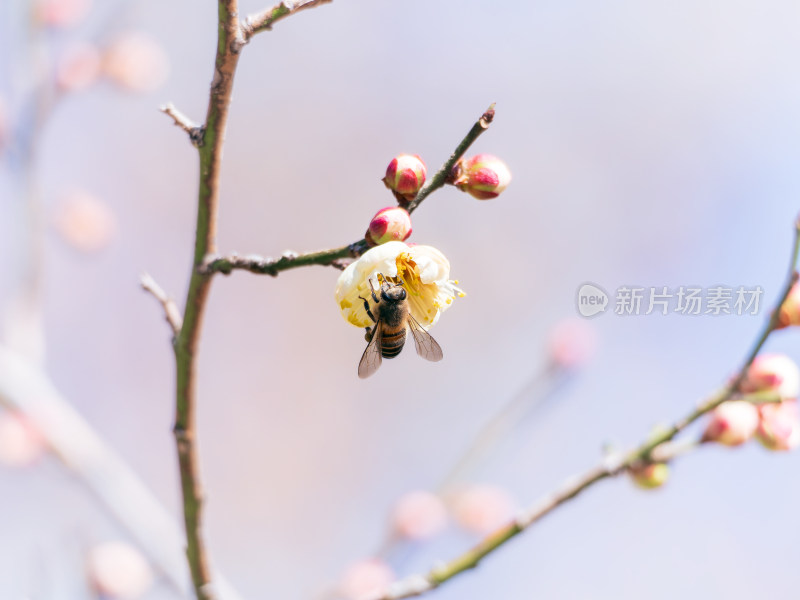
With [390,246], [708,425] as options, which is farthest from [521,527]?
[390,246]

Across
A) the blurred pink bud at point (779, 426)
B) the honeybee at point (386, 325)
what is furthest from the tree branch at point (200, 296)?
the blurred pink bud at point (779, 426)

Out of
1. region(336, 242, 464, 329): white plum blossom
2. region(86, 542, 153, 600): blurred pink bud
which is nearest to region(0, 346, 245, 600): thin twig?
region(86, 542, 153, 600): blurred pink bud

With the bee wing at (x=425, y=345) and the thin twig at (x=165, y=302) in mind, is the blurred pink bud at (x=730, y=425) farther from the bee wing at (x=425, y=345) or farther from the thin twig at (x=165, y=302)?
the thin twig at (x=165, y=302)

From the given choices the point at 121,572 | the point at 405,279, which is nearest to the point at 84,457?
the point at 121,572

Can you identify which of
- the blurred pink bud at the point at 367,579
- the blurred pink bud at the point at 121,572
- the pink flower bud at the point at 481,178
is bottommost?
Answer: the blurred pink bud at the point at 367,579

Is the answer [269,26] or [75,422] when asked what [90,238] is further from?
[269,26]

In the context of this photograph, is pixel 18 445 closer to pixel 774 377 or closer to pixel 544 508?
pixel 544 508

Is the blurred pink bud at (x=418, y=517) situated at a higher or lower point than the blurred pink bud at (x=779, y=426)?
lower
